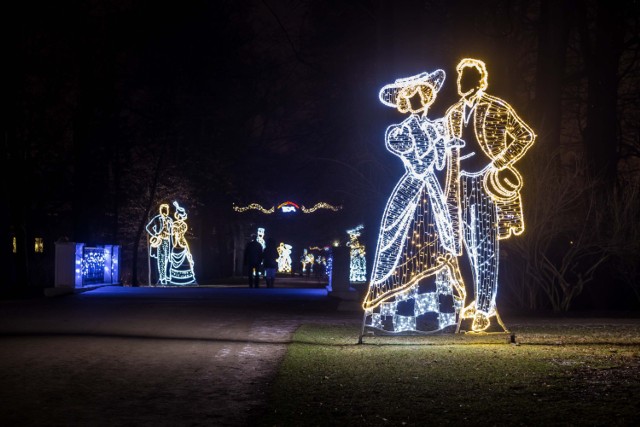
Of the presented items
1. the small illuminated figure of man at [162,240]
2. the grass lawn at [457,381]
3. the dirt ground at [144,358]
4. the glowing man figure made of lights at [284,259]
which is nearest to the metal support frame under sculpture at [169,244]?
the small illuminated figure of man at [162,240]

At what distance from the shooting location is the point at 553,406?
8.02 m

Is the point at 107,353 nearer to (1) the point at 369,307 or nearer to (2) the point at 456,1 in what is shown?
(1) the point at 369,307

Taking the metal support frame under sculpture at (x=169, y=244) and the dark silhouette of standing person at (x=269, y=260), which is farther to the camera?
the metal support frame under sculpture at (x=169, y=244)

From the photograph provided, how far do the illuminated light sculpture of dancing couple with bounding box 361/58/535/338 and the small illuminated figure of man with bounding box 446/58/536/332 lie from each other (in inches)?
0.6

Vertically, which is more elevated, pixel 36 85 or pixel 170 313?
pixel 36 85

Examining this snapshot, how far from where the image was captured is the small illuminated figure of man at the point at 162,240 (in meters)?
33.2

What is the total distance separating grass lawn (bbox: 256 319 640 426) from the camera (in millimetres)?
7664

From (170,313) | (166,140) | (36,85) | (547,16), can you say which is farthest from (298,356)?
(166,140)

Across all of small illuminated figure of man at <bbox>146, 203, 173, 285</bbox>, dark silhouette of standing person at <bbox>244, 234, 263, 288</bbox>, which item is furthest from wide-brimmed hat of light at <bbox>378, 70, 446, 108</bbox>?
small illuminated figure of man at <bbox>146, 203, 173, 285</bbox>

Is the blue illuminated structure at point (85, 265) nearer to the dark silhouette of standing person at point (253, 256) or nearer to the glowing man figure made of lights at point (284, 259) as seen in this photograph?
the dark silhouette of standing person at point (253, 256)

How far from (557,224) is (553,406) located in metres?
13.9

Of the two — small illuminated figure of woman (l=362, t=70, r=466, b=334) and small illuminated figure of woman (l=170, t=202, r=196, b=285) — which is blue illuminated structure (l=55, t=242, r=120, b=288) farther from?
small illuminated figure of woman (l=362, t=70, r=466, b=334)

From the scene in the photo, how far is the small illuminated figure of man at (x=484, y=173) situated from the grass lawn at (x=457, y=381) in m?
0.94

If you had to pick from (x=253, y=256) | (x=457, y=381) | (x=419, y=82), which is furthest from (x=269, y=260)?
(x=457, y=381)
